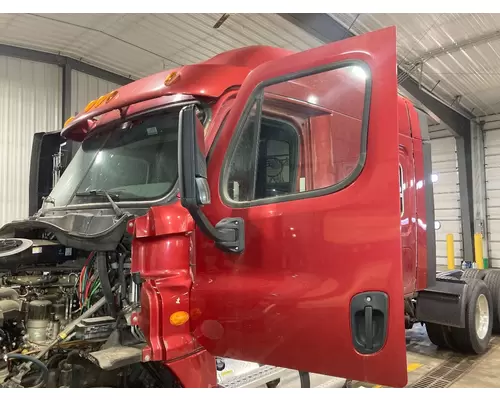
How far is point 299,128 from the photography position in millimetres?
2068

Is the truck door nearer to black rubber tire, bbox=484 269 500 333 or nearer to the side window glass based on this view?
the side window glass

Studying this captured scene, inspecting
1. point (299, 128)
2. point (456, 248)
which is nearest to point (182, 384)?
point (299, 128)

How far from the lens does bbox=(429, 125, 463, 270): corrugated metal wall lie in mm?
4660

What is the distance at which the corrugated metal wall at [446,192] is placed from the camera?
4660 millimetres

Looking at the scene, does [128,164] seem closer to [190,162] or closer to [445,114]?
[190,162]

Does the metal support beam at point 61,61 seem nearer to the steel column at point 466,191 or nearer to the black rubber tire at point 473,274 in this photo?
the steel column at point 466,191

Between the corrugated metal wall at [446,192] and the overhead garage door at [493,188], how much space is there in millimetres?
450

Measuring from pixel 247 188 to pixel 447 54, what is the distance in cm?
222

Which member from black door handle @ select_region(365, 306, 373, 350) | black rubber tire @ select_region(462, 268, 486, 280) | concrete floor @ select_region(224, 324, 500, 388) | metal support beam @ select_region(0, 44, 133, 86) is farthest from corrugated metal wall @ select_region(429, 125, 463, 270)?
black door handle @ select_region(365, 306, 373, 350)

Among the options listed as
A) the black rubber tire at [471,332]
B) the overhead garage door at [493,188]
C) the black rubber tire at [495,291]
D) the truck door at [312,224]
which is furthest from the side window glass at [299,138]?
the overhead garage door at [493,188]

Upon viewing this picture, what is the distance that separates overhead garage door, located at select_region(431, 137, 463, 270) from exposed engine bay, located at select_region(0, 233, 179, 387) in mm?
3472

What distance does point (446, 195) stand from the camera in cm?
581

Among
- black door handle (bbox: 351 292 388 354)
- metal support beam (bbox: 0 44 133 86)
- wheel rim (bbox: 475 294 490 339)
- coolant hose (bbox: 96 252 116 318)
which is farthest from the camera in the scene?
wheel rim (bbox: 475 294 490 339)

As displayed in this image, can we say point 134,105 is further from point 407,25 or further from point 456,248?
point 456,248
